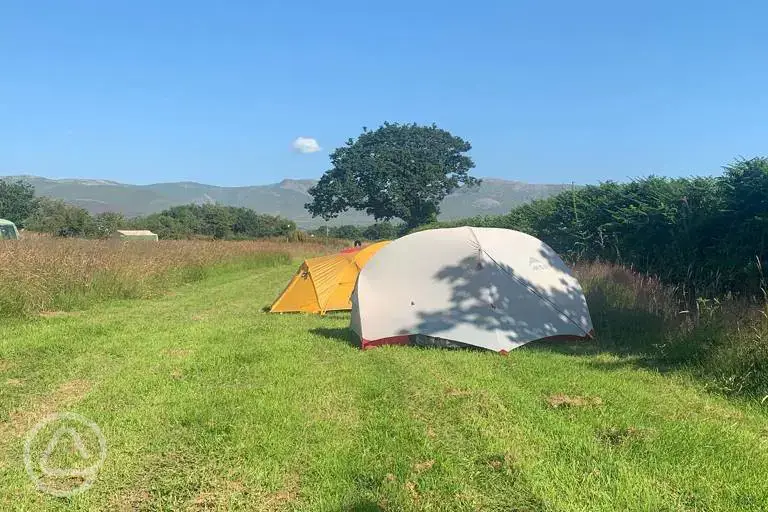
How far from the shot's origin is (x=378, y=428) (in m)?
4.87

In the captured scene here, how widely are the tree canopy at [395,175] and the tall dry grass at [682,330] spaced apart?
44896 mm

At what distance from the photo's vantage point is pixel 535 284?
28.6 feet

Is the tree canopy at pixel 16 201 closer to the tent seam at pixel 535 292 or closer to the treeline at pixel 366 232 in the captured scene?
the treeline at pixel 366 232

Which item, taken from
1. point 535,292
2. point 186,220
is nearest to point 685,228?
point 535,292

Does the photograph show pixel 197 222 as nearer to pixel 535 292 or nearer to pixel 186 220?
pixel 186 220

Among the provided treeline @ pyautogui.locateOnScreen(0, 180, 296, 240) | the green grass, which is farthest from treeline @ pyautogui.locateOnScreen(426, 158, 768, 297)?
treeline @ pyautogui.locateOnScreen(0, 180, 296, 240)

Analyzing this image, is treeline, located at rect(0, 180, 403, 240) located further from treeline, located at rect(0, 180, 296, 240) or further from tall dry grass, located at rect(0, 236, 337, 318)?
tall dry grass, located at rect(0, 236, 337, 318)

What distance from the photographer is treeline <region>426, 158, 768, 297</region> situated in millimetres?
9211

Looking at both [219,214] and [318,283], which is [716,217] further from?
→ [219,214]

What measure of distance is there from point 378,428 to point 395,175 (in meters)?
51.6

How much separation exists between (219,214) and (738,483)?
67.1m

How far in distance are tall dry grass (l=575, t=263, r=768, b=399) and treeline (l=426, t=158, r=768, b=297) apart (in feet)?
2.20

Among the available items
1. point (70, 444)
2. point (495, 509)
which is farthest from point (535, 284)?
point (70, 444)

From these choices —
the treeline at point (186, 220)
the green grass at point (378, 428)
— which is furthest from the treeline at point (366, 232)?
the green grass at point (378, 428)
